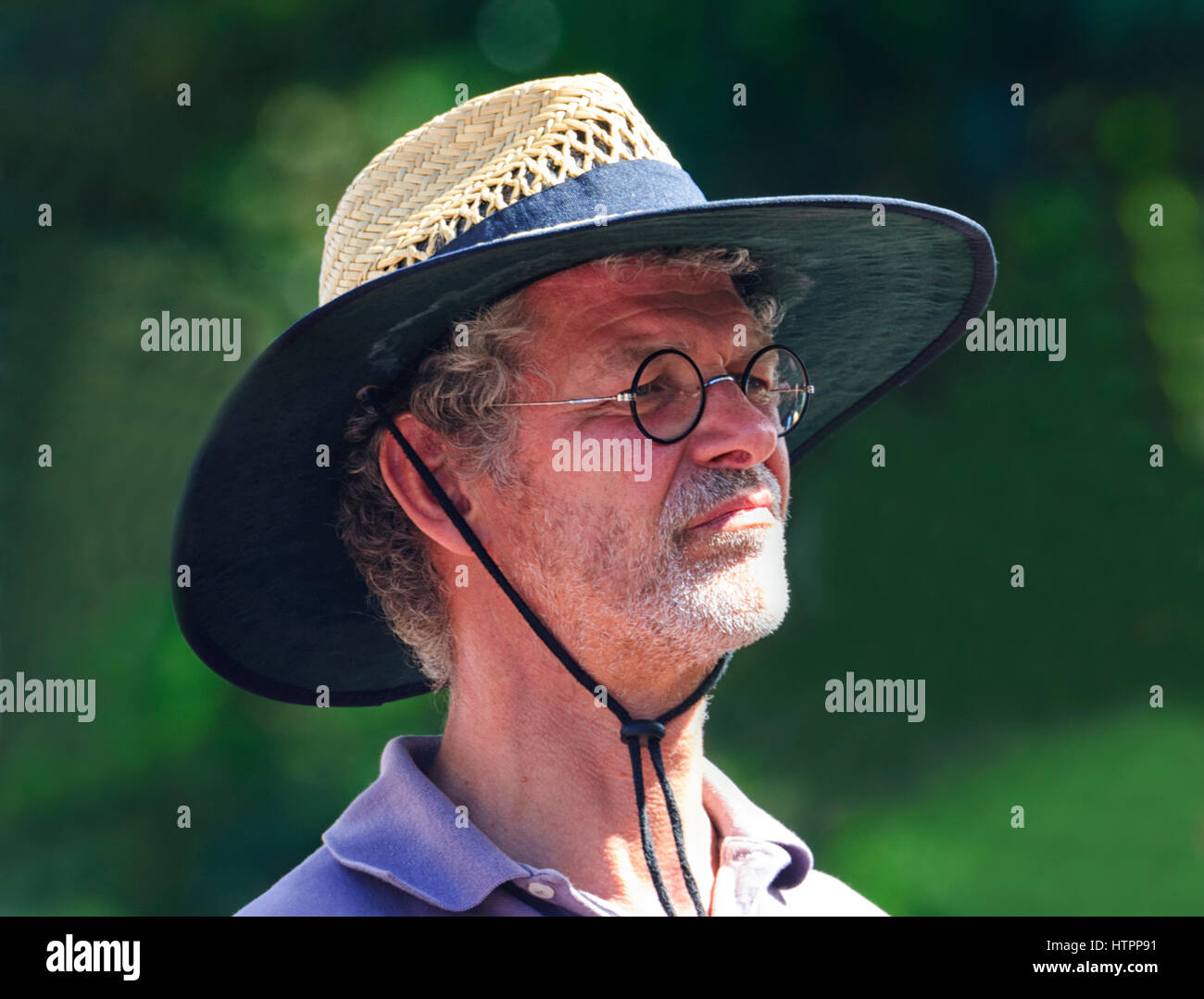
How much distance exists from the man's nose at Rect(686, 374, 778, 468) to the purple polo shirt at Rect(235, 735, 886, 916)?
593mm

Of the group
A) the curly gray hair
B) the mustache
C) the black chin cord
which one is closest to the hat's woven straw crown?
the curly gray hair

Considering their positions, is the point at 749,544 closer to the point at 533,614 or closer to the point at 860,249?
the point at 533,614

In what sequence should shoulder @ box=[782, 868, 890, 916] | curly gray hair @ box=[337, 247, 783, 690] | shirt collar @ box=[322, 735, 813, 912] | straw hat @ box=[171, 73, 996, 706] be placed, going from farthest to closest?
shoulder @ box=[782, 868, 890, 916], curly gray hair @ box=[337, 247, 783, 690], straw hat @ box=[171, 73, 996, 706], shirt collar @ box=[322, 735, 813, 912]

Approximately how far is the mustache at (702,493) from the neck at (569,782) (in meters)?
0.29

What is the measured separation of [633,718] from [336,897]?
50cm

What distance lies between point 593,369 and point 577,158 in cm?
33

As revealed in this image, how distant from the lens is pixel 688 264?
2143 millimetres

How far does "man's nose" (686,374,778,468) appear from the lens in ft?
6.73

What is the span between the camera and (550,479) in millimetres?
2123

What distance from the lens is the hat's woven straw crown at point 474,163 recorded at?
6.79 feet

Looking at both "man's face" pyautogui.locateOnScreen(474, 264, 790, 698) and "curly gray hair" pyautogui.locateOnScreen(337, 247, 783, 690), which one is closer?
"man's face" pyautogui.locateOnScreen(474, 264, 790, 698)

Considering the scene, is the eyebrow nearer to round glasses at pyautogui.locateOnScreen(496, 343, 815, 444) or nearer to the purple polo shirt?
round glasses at pyautogui.locateOnScreen(496, 343, 815, 444)

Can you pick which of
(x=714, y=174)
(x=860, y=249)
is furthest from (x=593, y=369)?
(x=714, y=174)

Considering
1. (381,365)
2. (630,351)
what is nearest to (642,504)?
(630,351)
